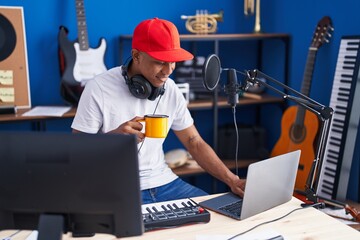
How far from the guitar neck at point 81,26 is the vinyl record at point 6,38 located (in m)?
0.43

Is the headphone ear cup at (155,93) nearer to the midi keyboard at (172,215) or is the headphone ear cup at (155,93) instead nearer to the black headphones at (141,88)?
the black headphones at (141,88)

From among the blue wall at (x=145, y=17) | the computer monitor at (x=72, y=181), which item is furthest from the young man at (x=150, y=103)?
the blue wall at (x=145, y=17)

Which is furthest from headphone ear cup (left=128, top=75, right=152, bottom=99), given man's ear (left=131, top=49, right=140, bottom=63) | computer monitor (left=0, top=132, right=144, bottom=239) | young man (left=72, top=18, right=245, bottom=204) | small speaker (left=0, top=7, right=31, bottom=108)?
small speaker (left=0, top=7, right=31, bottom=108)

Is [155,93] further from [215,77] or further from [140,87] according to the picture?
[215,77]

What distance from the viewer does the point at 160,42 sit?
1.91m

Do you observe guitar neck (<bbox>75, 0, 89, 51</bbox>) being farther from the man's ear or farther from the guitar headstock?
the guitar headstock

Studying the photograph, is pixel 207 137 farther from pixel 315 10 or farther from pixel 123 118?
pixel 123 118

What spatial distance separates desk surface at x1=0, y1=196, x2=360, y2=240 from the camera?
4.57 ft

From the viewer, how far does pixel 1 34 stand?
2805 mm

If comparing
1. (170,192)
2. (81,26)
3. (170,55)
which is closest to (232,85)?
(170,55)

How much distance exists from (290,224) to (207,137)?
218cm

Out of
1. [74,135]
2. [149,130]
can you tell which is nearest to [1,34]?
[149,130]

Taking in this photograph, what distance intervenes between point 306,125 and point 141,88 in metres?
1.44

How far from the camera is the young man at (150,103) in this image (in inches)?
76.1
